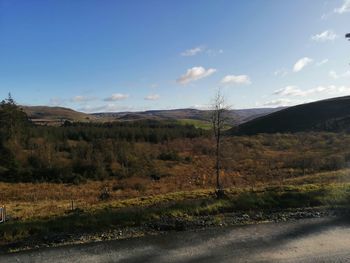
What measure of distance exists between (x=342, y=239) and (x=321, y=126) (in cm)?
11339

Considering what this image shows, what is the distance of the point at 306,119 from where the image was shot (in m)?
136

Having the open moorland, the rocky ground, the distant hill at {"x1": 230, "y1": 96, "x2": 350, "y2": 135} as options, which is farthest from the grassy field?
the distant hill at {"x1": 230, "y1": 96, "x2": 350, "y2": 135}

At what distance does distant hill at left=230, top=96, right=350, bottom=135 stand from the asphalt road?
104980 mm

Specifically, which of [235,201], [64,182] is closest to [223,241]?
[235,201]

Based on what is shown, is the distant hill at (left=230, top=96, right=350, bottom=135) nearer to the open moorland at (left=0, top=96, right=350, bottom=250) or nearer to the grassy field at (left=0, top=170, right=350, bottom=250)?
the open moorland at (left=0, top=96, right=350, bottom=250)

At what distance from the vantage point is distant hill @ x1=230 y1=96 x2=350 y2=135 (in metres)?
121

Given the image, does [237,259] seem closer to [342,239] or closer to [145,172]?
[342,239]

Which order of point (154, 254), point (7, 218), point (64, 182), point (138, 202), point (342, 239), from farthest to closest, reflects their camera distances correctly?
point (64, 182), point (138, 202), point (7, 218), point (342, 239), point (154, 254)

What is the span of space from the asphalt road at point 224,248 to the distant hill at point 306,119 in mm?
104980

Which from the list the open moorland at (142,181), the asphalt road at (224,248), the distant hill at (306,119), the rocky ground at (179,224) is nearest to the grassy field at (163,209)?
the open moorland at (142,181)

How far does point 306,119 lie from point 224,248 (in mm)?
131132

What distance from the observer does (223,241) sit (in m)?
12.4

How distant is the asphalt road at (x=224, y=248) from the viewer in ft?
35.7

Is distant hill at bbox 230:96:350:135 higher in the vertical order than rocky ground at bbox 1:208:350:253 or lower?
higher
